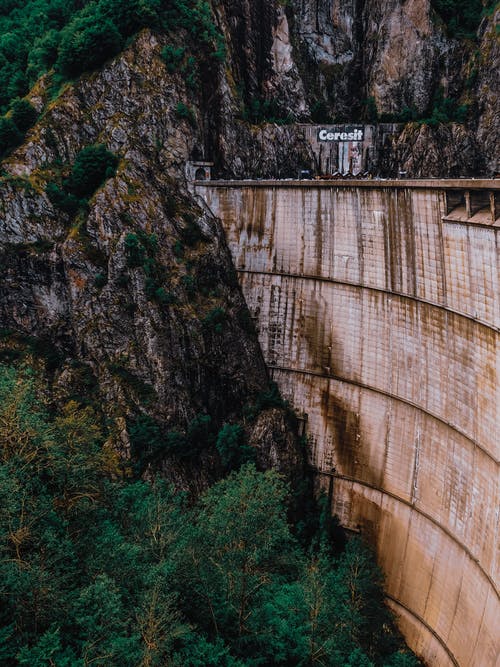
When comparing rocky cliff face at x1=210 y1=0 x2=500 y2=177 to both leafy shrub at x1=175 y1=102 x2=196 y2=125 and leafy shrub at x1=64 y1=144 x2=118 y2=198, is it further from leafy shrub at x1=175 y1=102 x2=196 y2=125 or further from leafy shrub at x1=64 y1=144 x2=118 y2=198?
leafy shrub at x1=64 y1=144 x2=118 y2=198

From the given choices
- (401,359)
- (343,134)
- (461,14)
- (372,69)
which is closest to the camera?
(401,359)

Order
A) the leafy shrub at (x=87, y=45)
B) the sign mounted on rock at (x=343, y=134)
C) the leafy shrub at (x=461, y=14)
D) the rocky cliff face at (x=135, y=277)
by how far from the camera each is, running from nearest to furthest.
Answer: the rocky cliff face at (x=135, y=277)
the leafy shrub at (x=87, y=45)
the leafy shrub at (x=461, y=14)
the sign mounted on rock at (x=343, y=134)

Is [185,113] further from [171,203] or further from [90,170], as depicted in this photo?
[90,170]

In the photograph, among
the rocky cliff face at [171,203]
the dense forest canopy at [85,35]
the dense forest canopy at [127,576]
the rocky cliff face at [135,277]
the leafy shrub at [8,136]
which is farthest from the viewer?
the dense forest canopy at [85,35]

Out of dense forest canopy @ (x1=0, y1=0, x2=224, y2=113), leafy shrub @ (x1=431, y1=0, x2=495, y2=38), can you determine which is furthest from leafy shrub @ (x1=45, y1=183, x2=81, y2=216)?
leafy shrub @ (x1=431, y1=0, x2=495, y2=38)

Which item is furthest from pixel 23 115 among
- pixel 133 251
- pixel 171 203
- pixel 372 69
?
pixel 372 69

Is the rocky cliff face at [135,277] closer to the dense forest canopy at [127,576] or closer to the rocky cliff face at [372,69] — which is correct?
the rocky cliff face at [372,69]

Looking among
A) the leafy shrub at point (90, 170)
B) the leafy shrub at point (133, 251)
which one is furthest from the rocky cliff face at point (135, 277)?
the leafy shrub at point (90, 170)
